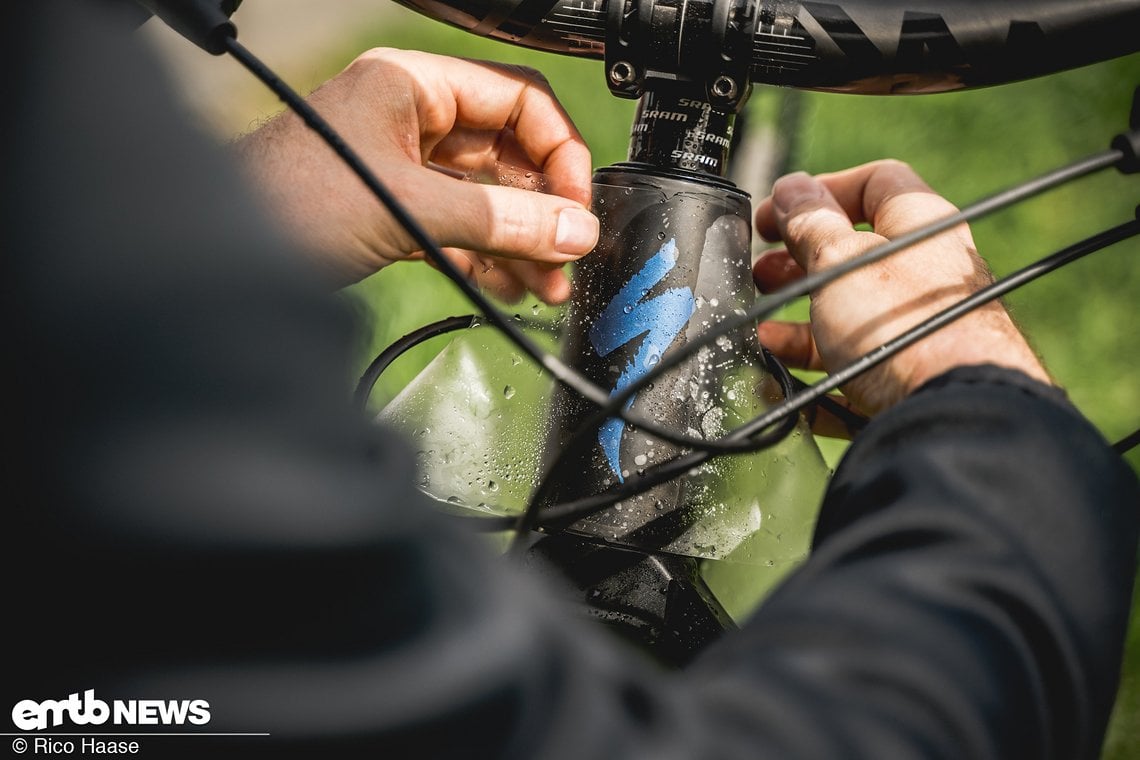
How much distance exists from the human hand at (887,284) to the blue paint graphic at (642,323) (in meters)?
0.12

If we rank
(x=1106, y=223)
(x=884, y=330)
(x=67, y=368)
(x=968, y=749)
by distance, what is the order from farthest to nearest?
(x=1106, y=223)
(x=884, y=330)
(x=968, y=749)
(x=67, y=368)

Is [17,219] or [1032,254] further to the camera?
[1032,254]

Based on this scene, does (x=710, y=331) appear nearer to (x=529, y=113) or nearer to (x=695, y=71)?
(x=695, y=71)

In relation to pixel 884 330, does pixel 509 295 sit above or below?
above

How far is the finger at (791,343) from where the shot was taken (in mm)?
1190

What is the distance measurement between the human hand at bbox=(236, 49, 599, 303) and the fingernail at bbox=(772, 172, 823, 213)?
0.20 meters

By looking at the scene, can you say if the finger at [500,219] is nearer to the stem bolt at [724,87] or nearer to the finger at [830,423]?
the stem bolt at [724,87]

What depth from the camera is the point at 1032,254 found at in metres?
2.30

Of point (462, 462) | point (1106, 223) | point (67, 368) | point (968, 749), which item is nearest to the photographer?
point (67, 368)

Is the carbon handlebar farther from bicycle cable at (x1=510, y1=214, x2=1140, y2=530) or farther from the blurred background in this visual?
the blurred background

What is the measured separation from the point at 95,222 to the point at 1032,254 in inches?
90.0

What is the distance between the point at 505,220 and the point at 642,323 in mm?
174

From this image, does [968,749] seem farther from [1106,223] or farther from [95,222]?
[1106,223]

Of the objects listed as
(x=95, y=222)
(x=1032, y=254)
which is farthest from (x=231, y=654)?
(x=1032, y=254)
